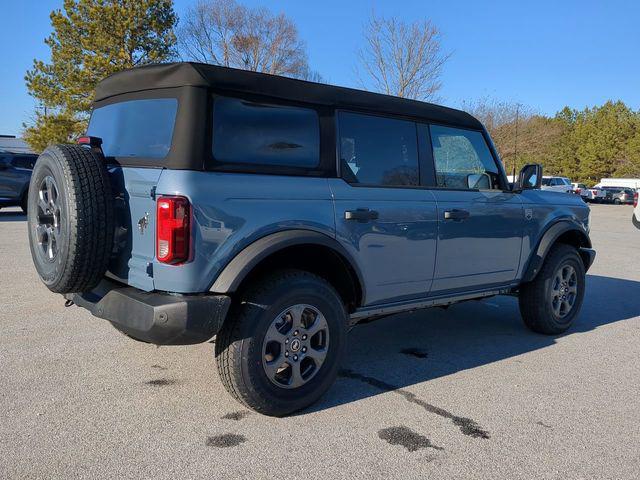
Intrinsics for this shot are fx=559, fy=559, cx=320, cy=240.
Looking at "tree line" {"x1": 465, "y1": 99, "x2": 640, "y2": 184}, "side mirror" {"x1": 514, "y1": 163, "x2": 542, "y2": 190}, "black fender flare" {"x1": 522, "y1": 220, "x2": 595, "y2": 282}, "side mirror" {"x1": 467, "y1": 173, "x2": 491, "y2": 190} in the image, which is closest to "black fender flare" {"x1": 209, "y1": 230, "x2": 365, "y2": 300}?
"side mirror" {"x1": 467, "y1": 173, "x2": 491, "y2": 190}

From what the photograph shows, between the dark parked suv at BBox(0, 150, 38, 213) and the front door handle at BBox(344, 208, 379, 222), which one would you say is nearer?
the front door handle at BBox(344, 208, 379, 222)

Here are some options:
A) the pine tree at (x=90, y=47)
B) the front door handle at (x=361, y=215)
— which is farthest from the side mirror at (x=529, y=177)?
the pine tree at (x=90, y=47)

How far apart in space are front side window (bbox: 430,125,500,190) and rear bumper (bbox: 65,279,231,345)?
2.14 meters

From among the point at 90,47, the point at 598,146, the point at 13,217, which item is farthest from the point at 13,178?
the point at 598,146

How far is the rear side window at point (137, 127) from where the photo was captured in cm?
319

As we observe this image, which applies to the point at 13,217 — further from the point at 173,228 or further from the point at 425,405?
the point at 425,405

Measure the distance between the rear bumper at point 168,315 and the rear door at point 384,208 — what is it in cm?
96

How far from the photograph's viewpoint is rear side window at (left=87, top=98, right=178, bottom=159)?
3.19 meters

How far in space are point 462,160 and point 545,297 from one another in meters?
1.57

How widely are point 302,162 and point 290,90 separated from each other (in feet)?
1.48

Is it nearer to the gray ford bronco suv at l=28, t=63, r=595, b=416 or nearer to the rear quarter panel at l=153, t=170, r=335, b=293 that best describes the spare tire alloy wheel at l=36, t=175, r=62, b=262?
the gray ford bronco suv at l=28, t=63, r=595, b=416

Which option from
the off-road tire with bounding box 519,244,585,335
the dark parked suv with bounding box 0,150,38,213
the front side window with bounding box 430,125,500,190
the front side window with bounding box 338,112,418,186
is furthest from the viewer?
the dark parked suv with bounding box 0,150,38,213

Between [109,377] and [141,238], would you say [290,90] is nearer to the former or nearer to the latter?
[141,238]

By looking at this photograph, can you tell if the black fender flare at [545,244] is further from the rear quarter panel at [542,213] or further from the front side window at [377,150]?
the front side window at [377,150]
